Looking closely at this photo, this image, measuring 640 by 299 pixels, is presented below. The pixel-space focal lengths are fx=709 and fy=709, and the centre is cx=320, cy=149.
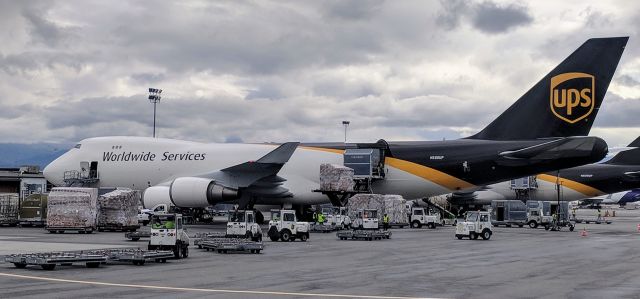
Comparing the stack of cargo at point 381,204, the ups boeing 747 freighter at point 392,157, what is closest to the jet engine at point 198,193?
the ups boeing 747 freighter at point 392,157

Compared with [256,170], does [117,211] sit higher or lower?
lower

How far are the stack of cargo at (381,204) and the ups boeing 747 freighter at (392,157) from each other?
1.56m

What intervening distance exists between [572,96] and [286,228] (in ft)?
71.1

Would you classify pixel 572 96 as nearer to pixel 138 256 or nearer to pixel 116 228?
pixel 116 228

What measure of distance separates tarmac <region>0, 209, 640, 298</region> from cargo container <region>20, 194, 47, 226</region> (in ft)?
68.2

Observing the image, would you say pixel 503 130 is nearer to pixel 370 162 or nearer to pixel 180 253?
pixel 370 162

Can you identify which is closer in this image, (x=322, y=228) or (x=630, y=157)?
(x=322, y=228)

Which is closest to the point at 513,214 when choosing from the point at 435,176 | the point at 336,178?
the point at 435,176

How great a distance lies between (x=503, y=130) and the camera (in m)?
49.8

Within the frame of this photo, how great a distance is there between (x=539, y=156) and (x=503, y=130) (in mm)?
4817

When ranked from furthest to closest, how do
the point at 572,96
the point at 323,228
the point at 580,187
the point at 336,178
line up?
1. the point at 580,187
2. the point at 336,178
3. the point at 323,228
4. the point at 572,96

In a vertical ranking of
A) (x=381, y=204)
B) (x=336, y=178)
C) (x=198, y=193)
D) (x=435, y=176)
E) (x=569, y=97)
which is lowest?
(x=381, y=204)

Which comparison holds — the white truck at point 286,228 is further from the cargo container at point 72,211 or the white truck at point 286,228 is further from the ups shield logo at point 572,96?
the ups shield logo at point 572,96

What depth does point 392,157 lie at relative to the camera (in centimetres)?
5188
